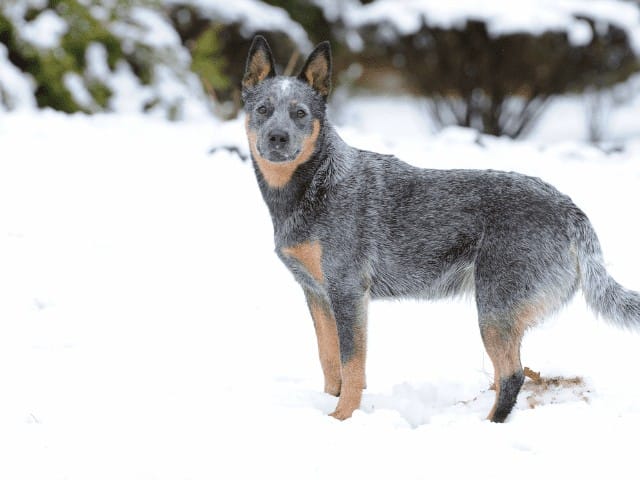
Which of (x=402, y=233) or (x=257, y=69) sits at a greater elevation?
(x=257, y=69)

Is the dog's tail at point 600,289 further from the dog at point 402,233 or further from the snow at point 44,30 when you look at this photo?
the snow at point 44,30

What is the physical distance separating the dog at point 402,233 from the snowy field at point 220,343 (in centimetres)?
33

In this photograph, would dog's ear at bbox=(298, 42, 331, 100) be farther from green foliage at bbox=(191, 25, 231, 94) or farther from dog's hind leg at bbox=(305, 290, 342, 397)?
green foliage at bbox=(191, 25, 231, 94)

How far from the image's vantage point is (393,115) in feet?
47.5

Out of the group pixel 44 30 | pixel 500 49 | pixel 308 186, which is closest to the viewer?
pixel 308 186

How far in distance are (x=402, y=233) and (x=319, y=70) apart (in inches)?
34.7

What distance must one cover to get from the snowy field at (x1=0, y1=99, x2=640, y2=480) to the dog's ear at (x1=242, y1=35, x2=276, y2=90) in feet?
4.99

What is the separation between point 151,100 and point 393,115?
5730mm

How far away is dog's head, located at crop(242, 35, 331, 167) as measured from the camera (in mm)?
3949

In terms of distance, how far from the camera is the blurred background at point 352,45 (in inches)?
348

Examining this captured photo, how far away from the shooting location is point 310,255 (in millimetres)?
4051

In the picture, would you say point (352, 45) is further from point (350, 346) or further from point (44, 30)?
point (350, 346)

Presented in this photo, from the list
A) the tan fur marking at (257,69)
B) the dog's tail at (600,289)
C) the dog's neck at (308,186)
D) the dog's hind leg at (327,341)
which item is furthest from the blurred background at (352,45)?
the dog's tail at (600,289)

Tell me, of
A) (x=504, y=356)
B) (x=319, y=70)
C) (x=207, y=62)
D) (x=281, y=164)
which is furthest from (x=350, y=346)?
(x=207, y=62)
